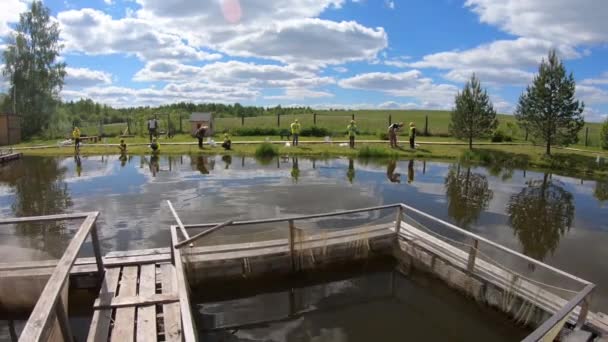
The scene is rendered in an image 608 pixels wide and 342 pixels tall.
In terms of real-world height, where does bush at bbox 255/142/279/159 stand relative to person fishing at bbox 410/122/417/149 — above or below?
below

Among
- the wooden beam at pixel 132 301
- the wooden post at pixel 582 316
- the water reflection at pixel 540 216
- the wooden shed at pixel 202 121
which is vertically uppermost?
the wooden shed at pixel 202 121

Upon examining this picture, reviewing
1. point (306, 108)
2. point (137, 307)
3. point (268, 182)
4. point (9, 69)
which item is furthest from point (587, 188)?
point (306, 108)

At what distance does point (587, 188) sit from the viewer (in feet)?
59.5

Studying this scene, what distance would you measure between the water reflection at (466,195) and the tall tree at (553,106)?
7.76 metres

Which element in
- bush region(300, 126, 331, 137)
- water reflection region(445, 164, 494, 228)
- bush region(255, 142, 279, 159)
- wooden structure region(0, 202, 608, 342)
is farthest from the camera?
bush region(300, 126, 331, 137)

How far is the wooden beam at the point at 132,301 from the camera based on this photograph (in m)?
5.79

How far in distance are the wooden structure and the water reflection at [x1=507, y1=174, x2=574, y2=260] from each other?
1831mm

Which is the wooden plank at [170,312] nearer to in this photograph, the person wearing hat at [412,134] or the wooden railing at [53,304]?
the wooden railing at [53,304]

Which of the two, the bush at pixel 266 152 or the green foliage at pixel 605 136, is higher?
the green foliage at pixel 605 136

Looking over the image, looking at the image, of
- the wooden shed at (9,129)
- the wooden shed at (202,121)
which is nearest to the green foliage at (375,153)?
the wooden shed at (202,121)

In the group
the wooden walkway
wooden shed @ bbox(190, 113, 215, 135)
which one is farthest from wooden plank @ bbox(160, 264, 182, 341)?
wooden shed @ bbox(190, 113, 215, 135)

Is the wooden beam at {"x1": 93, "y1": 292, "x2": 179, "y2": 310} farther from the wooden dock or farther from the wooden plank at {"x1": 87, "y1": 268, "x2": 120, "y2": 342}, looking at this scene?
the wooden dock

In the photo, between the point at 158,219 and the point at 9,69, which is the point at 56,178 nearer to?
the point at 158,219

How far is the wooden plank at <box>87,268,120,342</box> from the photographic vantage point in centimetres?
515
